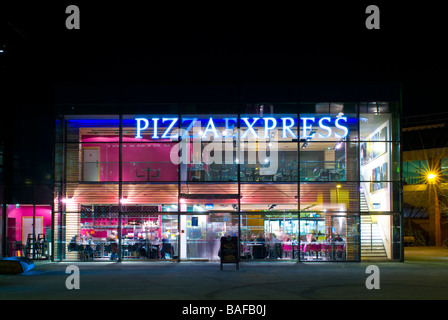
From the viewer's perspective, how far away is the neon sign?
23.5 metres

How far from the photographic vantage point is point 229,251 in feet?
65.2

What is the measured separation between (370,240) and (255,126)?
7.23 metres

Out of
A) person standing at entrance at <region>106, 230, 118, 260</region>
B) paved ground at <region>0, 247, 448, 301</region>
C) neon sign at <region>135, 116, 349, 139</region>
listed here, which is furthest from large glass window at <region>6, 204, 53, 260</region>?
neon sign at <region>135, 116, 349, 139</region>

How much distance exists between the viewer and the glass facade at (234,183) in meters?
23.2

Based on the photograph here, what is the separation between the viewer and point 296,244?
2309cm

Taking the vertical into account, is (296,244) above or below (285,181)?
below

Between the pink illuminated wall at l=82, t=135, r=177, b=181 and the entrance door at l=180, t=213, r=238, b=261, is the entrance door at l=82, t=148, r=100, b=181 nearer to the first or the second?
the pink illuminated wall at l=82, t=135, r=177, b=181

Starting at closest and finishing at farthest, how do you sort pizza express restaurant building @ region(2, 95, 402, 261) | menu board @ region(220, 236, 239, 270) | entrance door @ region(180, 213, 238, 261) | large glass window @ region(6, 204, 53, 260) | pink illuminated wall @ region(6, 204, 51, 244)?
menu board @ region(220, 236, 239, 270) → pizza express restaurant building @ region(2, 95, 402, 261) → entrance door @ region(180, 213, 238, 261) → large glass window @ region(6, 204, 53, 260) → pink illuminated wall @ region(6, 204, 51, 244)

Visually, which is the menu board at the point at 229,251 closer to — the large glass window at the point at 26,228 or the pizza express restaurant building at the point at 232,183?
the pizza express restaurant building at the point at 232,183

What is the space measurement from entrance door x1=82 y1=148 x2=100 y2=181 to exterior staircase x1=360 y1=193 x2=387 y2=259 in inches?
480

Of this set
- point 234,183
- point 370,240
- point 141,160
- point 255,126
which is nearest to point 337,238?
point 370,240
